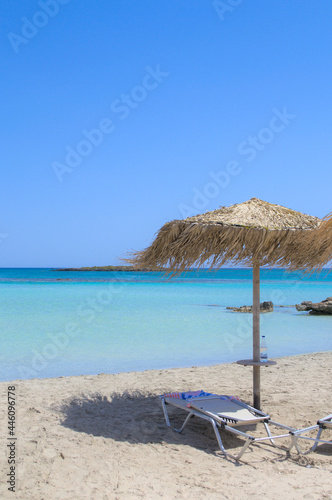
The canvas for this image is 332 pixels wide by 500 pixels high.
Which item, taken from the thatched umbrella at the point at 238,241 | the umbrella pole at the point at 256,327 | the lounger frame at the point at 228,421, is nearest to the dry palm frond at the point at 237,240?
the thatched umbrella at the point at 238,241

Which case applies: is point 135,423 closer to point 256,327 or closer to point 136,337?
point 256,327

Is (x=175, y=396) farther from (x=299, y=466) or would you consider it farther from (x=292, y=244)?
(x=292, y=244)

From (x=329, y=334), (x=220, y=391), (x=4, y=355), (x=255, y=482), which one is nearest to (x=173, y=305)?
(x=329, y=334)

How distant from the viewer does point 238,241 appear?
382 cm

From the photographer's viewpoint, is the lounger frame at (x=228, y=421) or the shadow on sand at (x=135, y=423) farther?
the shadow on sand at (x=135, y=423)

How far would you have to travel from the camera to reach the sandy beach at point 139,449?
2957 millimetres

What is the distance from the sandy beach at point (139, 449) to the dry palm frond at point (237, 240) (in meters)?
1.53

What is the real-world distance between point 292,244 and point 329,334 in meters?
7.96

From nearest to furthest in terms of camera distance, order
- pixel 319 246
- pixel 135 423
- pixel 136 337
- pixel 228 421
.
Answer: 1. pixel 228 421
2. pixel 319 246
3. pixel 135 423
4. pixel 136 337

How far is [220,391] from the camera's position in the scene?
548 centimetres

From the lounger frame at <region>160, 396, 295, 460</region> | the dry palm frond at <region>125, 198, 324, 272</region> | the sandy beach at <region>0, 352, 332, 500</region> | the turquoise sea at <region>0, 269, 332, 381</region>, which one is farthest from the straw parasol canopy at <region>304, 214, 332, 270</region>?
the sandy beach at <region>0, 352, 332, 500</region>

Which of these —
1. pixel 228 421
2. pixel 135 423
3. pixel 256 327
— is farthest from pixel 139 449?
pixel 256 327

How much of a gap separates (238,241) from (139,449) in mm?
1875

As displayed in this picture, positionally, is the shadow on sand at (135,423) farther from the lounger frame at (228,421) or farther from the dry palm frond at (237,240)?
the dry palm frond at (237,240)
